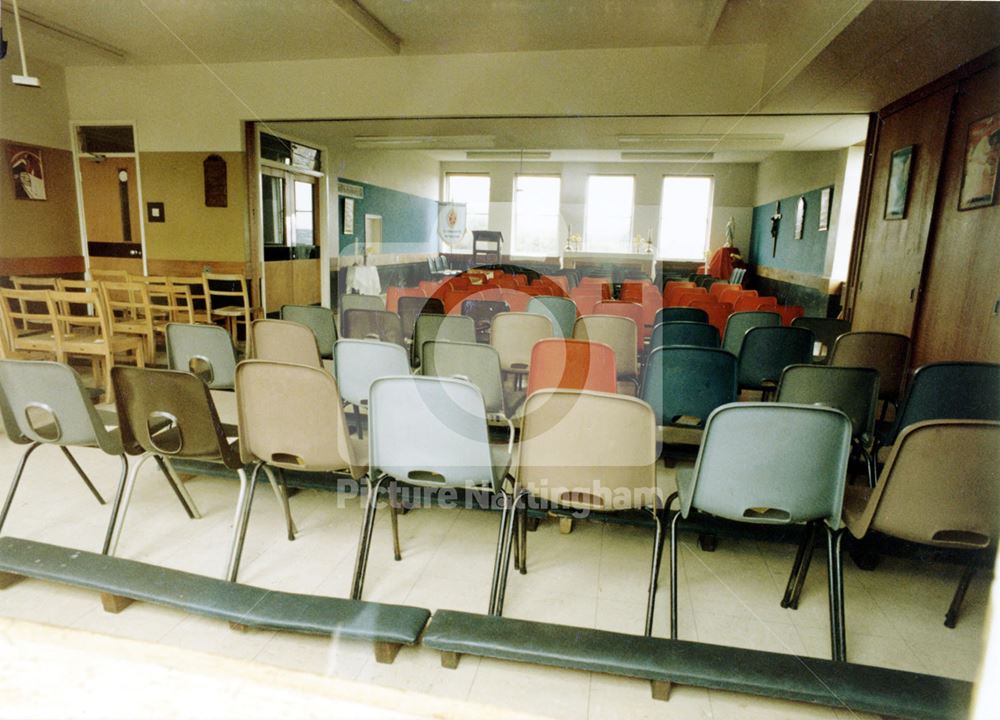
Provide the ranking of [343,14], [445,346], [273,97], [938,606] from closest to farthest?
[938,606] < [445,346] < [343,14] < [273,97]

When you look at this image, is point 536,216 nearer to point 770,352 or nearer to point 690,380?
point 770,352

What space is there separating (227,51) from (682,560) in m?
7.15

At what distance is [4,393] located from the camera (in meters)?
2.29

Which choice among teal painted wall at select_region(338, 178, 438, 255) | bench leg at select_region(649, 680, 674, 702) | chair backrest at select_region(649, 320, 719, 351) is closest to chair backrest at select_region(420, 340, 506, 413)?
chair backrest at select_region(649, 320, 719, 351)

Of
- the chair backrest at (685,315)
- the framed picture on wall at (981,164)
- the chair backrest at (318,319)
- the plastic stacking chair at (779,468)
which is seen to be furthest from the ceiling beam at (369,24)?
the framed picture on wall at (981,164)

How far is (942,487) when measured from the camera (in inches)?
63.2

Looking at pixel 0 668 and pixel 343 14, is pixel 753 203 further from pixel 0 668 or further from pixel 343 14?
pixel 0 668

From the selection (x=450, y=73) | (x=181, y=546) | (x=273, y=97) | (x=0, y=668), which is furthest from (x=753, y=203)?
(x=0, y=668)

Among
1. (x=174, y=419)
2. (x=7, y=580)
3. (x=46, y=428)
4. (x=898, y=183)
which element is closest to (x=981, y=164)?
(x=898, y=183)

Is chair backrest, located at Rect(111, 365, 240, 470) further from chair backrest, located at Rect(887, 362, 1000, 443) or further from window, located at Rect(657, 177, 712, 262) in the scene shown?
window, located at Rect(657, 177, 712, 262)

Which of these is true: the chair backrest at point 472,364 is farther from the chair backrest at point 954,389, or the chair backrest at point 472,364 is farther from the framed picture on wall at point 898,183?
the framed picture on wall at point 898,183

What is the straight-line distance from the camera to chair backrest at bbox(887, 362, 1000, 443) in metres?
2.35

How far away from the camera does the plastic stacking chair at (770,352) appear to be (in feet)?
10.8

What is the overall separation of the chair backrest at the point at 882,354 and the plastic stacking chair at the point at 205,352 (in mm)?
3450
